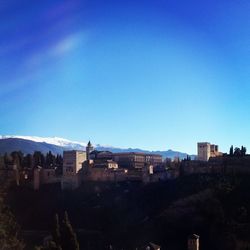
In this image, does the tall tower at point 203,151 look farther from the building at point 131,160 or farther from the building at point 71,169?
the building at point 71,169

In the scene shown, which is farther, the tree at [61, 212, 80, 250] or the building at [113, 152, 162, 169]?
the building at [113, 152, 162, 169]

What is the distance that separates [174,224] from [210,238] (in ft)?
13.2

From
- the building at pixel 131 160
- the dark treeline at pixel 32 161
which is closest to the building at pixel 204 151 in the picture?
the building at pixel 131 160

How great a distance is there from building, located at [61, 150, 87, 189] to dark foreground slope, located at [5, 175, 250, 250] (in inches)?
36.6

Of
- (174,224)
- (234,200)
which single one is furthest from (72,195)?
(234,200)

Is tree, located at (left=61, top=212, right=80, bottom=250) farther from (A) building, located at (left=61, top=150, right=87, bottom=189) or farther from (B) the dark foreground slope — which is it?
(A) building, located at (left=61, top=150, right=87, bottom=189)

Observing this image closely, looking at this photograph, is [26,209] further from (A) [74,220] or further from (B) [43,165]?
(B) [43,165]

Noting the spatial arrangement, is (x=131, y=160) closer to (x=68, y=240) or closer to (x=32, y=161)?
(x=32, y=161)

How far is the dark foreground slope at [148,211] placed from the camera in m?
38.9

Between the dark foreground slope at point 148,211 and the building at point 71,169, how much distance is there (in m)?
0.93

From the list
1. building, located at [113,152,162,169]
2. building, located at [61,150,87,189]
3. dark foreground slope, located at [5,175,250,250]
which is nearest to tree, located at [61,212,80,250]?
dark foreground slope, located at [5,175,250,250]

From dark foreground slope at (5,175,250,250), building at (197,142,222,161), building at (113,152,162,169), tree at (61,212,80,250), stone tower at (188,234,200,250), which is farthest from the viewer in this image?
building at (113,152,162,169)

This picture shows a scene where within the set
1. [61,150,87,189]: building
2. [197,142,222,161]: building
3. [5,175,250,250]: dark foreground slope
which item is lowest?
[5,175,250,250]: dark foreground slope

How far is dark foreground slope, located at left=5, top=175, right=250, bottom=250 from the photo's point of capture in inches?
1532
